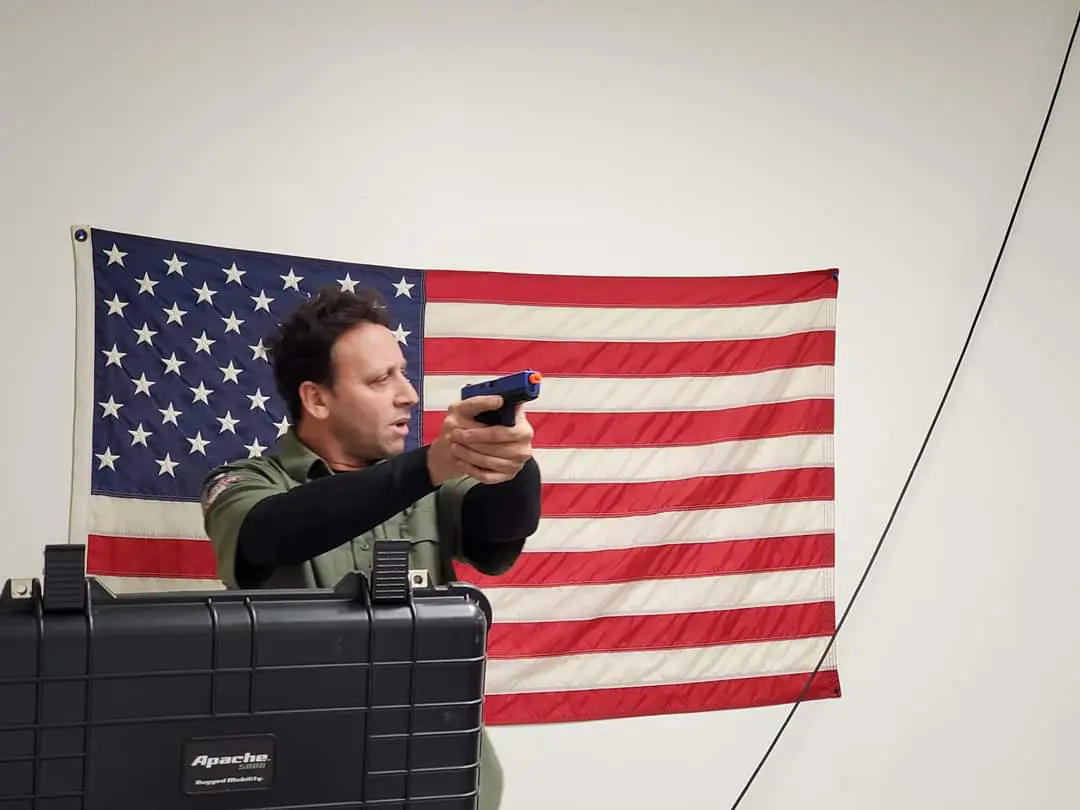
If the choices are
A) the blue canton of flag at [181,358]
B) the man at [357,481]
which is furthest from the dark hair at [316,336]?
the blue canton of flag at [181,358]

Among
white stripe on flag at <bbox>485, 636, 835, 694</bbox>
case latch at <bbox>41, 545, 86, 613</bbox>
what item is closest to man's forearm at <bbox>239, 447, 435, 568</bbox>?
case latch at <bbox>41, 545, 86, 613</bbox>

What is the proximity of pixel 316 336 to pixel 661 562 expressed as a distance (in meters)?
1.24

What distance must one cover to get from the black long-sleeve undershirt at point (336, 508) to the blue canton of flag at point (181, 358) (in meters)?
1.07

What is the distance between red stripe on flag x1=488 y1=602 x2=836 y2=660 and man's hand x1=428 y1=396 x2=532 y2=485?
4.44ft

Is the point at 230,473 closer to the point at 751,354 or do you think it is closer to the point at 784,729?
the point at 751,354

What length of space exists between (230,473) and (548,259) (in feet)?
4.12

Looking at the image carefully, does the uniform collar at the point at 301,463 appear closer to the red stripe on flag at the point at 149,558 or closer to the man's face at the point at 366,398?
the man's face at the point at 366,398

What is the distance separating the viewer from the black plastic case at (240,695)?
68cm

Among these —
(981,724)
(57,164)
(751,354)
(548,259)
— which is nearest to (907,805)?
(981,724)

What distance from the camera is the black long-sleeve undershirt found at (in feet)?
3.67

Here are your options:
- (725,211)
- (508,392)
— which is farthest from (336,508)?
(725,211)

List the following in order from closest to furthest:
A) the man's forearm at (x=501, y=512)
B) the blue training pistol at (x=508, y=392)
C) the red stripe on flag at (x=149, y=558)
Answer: the blue training pistol at (x=508, y=392), the man's forearm at (x=501, y=512), the red stripe on flag at (x=149, y=558)

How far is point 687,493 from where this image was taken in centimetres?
266

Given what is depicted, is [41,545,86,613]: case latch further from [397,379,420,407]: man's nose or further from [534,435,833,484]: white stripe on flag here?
[534,435,833,484]: white stripe on flag
